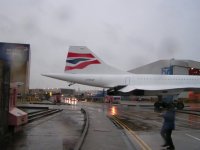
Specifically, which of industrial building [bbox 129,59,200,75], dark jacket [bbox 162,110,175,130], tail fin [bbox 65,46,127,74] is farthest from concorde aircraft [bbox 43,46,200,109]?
industrial building [bbox 129,59,200,75]

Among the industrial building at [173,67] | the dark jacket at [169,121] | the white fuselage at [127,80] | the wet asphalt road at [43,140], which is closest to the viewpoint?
the wet asphalt road at [43,140]

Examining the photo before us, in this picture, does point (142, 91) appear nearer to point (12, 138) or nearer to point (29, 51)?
point (12, 138)

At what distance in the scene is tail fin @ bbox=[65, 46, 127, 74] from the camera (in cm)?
4297

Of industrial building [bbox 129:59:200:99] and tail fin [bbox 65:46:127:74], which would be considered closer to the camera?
tail fin [bbox 65:46:127:74]

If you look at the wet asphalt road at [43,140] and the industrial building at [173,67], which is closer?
the wet asphalt road at [43,140]

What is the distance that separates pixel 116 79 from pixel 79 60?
16.4 ft

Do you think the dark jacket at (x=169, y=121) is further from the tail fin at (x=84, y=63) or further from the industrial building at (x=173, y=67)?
the industrial building at (x=173, y=67)

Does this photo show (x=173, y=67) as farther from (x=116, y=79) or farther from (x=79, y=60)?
(x=79, y=60)

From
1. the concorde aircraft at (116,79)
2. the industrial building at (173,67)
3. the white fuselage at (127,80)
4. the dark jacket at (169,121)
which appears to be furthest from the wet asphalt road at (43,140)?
the industrial building at (173,67)

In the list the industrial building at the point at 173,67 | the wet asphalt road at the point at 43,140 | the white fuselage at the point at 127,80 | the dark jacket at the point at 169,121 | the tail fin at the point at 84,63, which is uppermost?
the industrial building at the point at 173,67

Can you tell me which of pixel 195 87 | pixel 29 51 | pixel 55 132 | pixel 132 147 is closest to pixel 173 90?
pixel 195 87

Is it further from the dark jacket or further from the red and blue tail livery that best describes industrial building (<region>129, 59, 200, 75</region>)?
the dark jacket

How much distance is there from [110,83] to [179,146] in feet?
96.9

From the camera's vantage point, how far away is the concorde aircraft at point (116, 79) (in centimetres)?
4091
